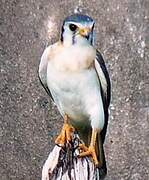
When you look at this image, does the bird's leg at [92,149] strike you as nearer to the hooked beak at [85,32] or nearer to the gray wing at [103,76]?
the gray wing at [103,76]

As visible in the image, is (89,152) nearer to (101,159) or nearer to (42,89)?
(101,159)

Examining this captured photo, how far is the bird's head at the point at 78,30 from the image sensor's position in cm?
334

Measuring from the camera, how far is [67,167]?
3.05 metres

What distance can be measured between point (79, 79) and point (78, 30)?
0.25 meters

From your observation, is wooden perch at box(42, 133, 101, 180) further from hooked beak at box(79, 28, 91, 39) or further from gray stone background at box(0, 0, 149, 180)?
gray stone background at box(0, 0, 149, 180)

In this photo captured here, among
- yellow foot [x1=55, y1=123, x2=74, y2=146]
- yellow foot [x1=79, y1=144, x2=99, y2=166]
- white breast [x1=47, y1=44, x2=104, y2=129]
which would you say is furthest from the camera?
white breast [x1=47, y1=44, x2=104, y2=129]

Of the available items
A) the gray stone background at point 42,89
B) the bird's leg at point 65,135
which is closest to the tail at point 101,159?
the bird's leg at point 65,135

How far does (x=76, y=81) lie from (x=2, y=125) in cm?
215

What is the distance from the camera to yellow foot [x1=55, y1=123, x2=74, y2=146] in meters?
3.34

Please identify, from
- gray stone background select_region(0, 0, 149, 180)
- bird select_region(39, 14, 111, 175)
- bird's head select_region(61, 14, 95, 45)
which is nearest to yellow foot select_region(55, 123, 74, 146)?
bird select_region(39, 14, 111, 175)

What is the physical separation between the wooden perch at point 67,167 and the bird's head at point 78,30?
19.2 inches

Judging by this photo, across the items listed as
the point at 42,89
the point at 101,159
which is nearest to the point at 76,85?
the point at 101,159

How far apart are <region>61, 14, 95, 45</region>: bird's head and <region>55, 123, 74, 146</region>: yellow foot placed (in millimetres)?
371

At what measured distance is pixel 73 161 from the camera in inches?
121
